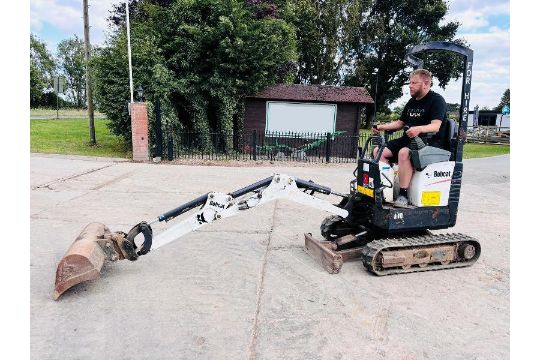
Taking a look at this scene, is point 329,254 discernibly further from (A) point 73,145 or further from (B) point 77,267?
(A) point 73,145

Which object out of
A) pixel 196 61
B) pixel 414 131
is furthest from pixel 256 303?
pixel 196 61

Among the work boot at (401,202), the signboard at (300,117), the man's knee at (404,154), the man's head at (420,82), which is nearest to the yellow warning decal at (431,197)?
the work boot at (401,202)

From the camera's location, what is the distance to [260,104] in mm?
17938

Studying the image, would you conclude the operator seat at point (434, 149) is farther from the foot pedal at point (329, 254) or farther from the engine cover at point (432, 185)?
the foot pedal at point (329, 254)

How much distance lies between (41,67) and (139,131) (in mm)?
78318

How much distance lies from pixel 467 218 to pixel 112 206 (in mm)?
7109

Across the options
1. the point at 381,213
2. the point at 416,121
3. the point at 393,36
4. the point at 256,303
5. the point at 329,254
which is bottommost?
the point at 256,303

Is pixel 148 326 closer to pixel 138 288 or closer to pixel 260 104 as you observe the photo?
pixel 138 288

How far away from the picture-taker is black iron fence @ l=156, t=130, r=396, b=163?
53.5 feet

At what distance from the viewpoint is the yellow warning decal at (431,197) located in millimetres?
4906

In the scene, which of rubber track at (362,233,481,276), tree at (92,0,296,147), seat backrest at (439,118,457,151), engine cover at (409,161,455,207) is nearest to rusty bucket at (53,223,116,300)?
rubber track at (362,233,481,276)

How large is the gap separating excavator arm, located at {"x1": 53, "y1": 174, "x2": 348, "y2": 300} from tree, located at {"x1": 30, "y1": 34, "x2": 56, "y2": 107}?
66656 mm

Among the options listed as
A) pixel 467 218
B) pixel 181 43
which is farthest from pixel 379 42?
pixel 467 218

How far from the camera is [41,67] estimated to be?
78125mm
